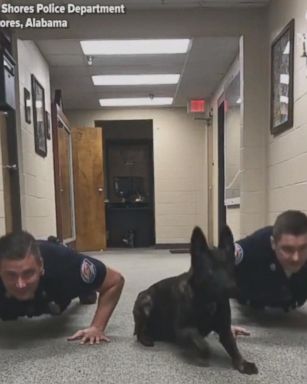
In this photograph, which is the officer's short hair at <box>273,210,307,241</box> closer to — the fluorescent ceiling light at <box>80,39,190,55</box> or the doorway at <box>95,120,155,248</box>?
the fluorescent ceiling light at <box>80,39,190,55</box>

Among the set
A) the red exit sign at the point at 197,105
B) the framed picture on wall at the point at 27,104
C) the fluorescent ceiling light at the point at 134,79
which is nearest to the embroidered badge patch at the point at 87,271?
the framed picture on wall at the point at 27,104

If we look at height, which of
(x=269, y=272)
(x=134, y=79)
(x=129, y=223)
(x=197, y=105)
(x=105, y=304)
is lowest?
(x=129, y=223)

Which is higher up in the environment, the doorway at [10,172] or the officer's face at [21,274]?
the doorway at [10,172]

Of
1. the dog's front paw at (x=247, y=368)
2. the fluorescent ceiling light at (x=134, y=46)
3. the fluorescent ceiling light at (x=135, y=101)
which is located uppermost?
the fluorescent ceiling light at (x=134, y=46)

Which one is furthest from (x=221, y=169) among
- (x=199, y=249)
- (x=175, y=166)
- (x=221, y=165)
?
(x=199, y=249)

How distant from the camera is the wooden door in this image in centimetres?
685

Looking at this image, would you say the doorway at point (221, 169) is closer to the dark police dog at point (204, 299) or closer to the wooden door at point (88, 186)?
the wooden door at point (88, 186)

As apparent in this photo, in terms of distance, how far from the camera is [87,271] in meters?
1.83

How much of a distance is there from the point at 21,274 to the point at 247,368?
2.90 ft

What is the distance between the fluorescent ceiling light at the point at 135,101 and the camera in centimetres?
680

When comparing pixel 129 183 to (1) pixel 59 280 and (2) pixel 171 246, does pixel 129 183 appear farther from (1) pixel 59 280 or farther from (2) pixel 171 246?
(1) pixel 59 280

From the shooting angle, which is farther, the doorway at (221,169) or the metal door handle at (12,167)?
the doorway at (221,169)

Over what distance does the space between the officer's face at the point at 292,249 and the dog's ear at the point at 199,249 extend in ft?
1.41

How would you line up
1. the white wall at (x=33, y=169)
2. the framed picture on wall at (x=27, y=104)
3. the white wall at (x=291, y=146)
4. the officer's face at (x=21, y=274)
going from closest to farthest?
the officer's face at (x=21, y=274) → the white wall at (x=291, y=146) → the white wall at (x=33, y=169) → the framed picture on wall at (x=27, y=104)
